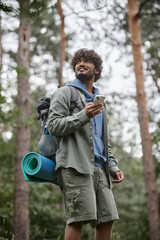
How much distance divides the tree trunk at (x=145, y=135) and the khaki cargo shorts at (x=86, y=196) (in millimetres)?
6711

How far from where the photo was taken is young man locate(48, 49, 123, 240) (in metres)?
2.57

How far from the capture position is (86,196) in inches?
101

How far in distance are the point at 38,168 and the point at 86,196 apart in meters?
0.50

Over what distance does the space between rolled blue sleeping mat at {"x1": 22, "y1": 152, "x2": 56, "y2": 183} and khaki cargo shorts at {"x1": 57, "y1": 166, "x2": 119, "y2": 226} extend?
0.10 meters

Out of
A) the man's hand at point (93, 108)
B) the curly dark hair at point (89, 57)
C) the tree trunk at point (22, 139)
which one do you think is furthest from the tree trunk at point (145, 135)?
the man's hand at point (93, 108)

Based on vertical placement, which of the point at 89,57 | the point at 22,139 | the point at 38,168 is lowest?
the point at 38,168

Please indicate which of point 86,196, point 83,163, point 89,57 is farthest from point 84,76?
point 86,196

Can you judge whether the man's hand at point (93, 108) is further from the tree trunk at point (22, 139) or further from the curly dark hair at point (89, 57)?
the tree trunk at point (22, 139)

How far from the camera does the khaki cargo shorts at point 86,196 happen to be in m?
2.54

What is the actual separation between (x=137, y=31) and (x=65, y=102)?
301 inches

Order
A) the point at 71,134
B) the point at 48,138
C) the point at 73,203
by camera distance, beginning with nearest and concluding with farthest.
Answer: the point at 73,203
the point at 71,134
the point at 48,138

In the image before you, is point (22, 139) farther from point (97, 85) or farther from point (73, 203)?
point (73, 203)

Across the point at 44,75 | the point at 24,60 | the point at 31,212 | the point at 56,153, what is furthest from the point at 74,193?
the point at 44,75

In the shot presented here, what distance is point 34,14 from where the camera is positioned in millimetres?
3014
